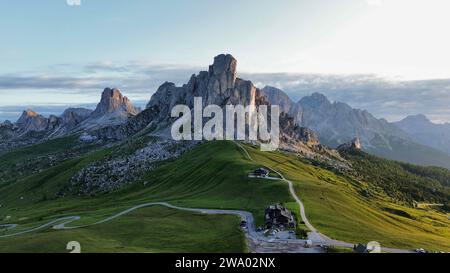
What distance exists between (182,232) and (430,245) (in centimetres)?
7414

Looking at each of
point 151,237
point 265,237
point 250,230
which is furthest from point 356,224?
point 151,237

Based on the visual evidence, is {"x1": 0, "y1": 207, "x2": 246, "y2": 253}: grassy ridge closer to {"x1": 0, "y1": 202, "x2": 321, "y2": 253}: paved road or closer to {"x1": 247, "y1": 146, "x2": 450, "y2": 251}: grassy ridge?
{"x1": 0, "y1": 202, "x2": 321, "y2": 253}: paved road

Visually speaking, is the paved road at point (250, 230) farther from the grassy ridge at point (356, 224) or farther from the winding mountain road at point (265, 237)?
the grassy ridge at point (356, 224)

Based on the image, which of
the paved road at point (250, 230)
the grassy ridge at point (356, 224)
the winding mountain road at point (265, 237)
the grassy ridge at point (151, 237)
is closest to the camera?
the paved road at point (250, 230)

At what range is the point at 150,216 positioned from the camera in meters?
154

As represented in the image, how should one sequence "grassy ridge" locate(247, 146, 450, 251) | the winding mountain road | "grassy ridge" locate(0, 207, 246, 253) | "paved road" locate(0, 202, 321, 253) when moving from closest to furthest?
1. "paved road" locate(0, 202, 321, 253)
2. the winding mountain road
3. "grassy ridge" locate(0, 207, 246, 253)
4. "grassy ridge" locate(247, 146, 450, 251)

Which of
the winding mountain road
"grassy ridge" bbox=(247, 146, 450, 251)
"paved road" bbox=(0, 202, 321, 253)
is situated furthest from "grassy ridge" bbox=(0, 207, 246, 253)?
"grassy ridge" bbox=(247, 146, 450, 251)

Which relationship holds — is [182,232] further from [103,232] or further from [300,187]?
[300,187]

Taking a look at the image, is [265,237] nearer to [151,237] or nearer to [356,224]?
[151,237]

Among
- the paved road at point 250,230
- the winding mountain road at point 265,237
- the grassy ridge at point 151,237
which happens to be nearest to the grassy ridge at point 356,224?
the winding mountain road at point 265,237

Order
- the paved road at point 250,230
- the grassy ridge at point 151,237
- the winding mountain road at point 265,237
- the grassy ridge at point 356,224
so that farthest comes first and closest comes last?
the grassy ridge at point 356,224 < the grassy ridge at point 151,237 < the winding mountain road at point 265,237 < the paved road at point 250,230

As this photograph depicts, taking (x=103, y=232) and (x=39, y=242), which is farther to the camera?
(x=103, y=232)
